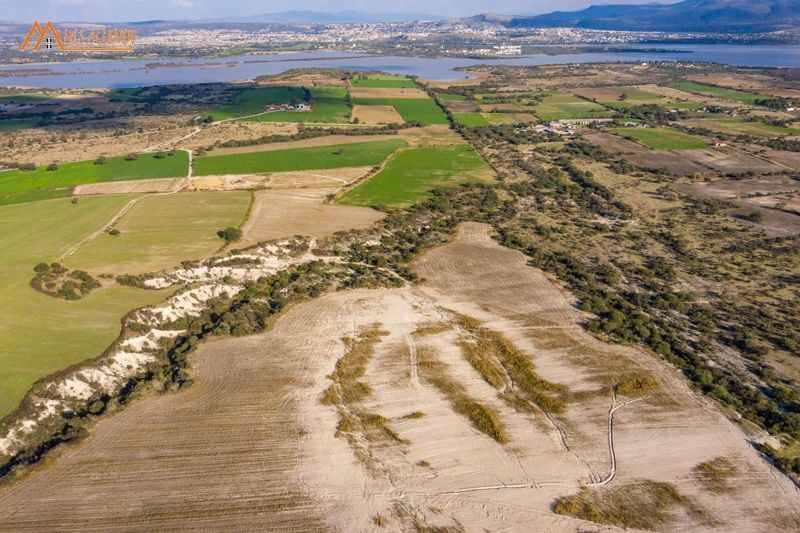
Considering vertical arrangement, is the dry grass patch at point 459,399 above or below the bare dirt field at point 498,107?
below

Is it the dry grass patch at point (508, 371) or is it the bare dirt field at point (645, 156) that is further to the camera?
the bare dirt field at point (645, 156)

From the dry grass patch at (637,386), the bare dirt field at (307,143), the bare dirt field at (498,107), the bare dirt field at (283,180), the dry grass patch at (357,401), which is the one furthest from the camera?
the bare dirt field at (498,107)

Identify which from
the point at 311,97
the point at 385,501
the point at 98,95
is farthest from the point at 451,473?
the point at 98,95

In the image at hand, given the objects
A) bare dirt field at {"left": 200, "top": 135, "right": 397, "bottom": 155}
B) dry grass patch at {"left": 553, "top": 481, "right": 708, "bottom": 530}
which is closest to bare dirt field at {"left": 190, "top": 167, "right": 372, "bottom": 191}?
bare dirt field at {"left": 200, "top": 135, "right": 397, "bottom": 155}

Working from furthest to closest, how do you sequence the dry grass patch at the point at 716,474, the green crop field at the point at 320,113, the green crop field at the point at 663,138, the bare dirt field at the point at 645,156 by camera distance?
the green crop field at the point at 320,113
the green crop field at the point at 663,138
the bare dirt field at the point at 645,156
the dry grass patch at the point at 716,474

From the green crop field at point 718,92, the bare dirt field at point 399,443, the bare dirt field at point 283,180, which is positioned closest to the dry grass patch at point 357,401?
the bare dirt field at point 399,443

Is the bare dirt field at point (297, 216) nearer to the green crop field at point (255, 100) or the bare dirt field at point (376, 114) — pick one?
the bare dirt field at point (376, 114)

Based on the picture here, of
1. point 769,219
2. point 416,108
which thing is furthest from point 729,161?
point 416,108
